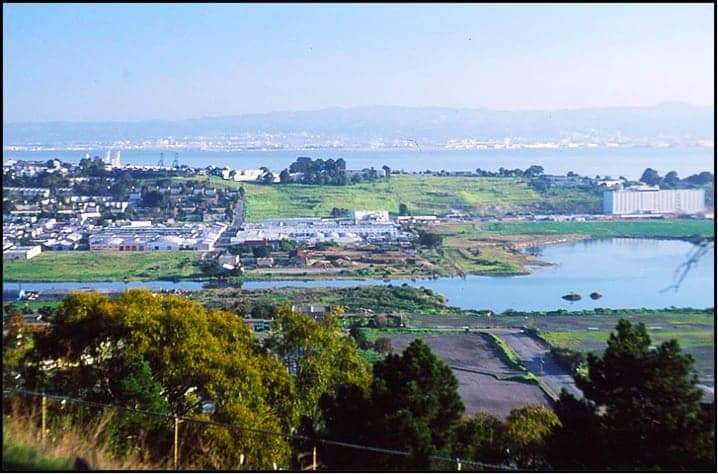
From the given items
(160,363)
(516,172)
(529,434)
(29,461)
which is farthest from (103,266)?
(29,461)

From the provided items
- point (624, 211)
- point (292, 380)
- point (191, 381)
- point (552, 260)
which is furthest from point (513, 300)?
point (191, 381)

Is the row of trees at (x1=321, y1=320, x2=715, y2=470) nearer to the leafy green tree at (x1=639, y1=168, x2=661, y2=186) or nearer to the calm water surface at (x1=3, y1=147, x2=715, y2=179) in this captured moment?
the calm water surface at (x1=3, y1=147, x2=715, y2=179)

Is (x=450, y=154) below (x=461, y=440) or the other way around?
the other way around

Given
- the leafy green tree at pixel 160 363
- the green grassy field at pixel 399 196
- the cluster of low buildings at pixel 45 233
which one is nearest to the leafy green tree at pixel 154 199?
the cluster of low buildings at pixel 45 233

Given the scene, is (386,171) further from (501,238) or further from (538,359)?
(538,359)

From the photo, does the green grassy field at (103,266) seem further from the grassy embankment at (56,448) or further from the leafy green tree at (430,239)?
the grassy embankment at (56,448)

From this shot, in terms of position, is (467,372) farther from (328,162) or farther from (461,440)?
(328,162)
